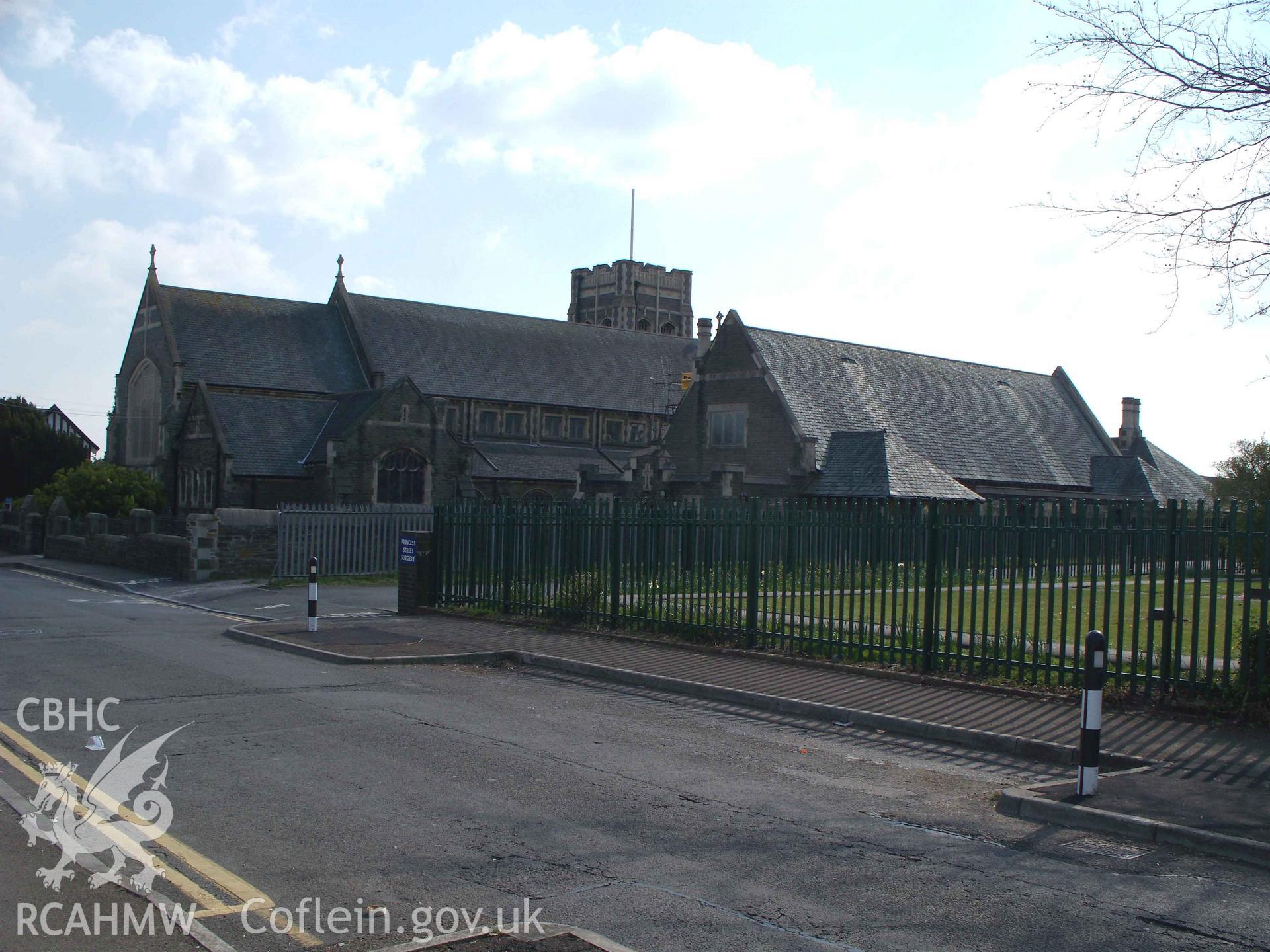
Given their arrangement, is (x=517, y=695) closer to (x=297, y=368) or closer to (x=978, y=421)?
(x=978, y=421)

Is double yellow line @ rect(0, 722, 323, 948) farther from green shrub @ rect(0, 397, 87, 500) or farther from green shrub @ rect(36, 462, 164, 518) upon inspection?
green shrub @ rect(0, 397, 87, 500)

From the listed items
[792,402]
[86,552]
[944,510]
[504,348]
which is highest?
[504,348]

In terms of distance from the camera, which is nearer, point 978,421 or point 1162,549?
point 1162,549

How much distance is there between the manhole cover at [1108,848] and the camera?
663 centimetres

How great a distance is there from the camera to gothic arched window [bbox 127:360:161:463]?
→ 1962 inches

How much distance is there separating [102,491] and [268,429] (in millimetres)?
6425

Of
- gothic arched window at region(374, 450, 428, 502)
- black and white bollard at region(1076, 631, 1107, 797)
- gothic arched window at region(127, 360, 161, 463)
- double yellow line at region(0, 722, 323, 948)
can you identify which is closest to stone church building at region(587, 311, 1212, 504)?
gothic arched window at region(374, 450, 428, 502)

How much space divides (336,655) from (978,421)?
32.9 meters

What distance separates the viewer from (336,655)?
46.3ft

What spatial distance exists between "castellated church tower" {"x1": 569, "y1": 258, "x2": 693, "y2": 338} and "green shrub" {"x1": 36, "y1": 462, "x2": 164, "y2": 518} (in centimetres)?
3840

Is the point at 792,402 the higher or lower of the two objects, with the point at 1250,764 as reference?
higher

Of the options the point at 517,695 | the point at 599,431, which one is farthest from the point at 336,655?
the point at 599,431

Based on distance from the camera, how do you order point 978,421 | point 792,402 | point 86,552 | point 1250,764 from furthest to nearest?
point 978,421 → point 792,402 → point 86,552 → point 1250,764

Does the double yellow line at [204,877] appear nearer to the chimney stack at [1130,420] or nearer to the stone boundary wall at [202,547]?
the stone boundary wall at [202,547]
